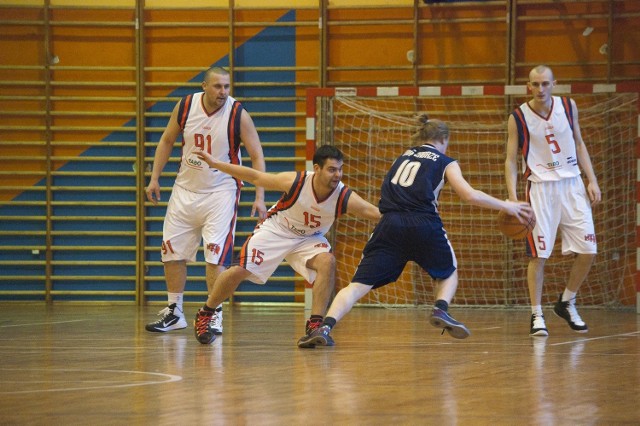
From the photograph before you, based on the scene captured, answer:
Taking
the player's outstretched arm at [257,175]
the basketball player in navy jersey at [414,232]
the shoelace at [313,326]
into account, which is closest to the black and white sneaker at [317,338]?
the basketball player in navy jersey at [414,232]

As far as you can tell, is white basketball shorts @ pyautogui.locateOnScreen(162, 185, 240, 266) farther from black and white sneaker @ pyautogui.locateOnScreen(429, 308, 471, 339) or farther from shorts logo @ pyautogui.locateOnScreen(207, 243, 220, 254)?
black and white sneaker @ pyautogui.locateOnScreen(429, 308, 471, 339)

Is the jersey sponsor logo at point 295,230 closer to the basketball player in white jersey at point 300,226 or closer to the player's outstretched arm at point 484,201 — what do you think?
the basketball player in white jersey at point 300,226

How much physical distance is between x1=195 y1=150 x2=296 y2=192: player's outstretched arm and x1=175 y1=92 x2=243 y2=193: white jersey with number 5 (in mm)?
953

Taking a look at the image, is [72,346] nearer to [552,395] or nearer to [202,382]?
[202,382]

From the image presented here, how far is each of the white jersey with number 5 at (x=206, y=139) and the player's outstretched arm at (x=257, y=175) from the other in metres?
0.95

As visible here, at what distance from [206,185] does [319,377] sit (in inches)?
112

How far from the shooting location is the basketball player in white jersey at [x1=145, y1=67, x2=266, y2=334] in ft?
22.8

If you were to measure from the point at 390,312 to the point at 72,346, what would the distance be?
415 cm

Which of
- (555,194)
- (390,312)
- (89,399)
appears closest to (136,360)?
(89,399)

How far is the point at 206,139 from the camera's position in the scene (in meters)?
6.98

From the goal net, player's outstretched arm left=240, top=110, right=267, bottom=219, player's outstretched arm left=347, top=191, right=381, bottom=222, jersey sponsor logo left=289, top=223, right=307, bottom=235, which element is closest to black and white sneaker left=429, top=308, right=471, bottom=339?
player's outstretched arm left=347, top=191, right=381, bottom=222

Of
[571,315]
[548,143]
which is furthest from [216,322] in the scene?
[548,143]

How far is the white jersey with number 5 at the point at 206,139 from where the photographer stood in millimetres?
6984

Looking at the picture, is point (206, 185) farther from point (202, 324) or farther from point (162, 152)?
point (202, 324)
